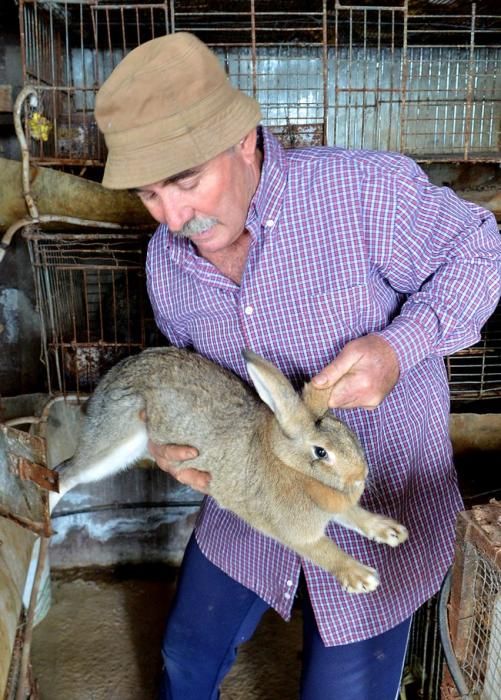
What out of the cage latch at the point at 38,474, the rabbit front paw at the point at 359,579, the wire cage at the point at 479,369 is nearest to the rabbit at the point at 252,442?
the rabbit front paw at the point at 359,579

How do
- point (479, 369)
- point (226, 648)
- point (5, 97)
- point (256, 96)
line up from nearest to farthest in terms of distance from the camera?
point (226, 648) → point (5, 97) → point (479, 369) → point (256, 96)

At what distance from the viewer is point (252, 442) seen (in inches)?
87.6

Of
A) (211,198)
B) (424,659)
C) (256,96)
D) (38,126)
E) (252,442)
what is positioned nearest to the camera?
(211,198)

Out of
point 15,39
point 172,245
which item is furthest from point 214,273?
point 15,39

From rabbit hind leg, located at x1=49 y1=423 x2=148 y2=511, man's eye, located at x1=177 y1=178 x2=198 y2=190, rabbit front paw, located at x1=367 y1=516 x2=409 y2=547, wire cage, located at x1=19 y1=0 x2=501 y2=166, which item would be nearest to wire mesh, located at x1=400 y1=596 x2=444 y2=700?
rabbit front paw, located at x1=367 y1=516 x2=409 y2=547

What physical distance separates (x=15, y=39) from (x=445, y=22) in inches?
116

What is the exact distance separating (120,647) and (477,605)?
9.04ft

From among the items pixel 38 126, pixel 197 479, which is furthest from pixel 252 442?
pixel 38 126

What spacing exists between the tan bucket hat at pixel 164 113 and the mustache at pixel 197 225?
19 centimetres

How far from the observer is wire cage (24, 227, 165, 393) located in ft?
11.3

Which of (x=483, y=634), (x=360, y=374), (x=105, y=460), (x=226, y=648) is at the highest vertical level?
(x=360, y=374)

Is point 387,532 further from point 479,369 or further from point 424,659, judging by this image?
point 479,369

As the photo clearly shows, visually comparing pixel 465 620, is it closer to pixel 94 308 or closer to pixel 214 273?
pixel 214 273

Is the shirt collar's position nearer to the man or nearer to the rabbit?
the man
